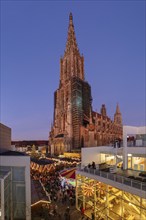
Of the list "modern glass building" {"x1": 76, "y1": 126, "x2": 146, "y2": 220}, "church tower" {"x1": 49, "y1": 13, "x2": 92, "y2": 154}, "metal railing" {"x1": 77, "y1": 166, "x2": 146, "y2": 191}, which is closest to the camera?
"metal railing" {"x1": 77, "y1": 166, "x2": 146, "y2": 191}

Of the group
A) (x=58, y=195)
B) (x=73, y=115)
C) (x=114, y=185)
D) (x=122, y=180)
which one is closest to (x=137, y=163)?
(x=114, y=185)

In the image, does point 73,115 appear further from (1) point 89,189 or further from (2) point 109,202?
(2) point 109,202

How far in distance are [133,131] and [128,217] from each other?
12.9 m

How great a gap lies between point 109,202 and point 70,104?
8838cm

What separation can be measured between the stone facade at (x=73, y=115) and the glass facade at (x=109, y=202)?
76.5m

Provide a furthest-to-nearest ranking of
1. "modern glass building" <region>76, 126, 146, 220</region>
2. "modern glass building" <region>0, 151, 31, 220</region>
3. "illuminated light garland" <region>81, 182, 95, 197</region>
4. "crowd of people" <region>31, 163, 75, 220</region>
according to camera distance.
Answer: "crowd of people" <region>31, 163, 75, 220</region>, "illuminated light garland" <region>81, 182, 95, 197</region>, "modern glass building" <region>0, 151, 31, 220</region>, "modern glass building" <region>76, 126, 146, 220</region>

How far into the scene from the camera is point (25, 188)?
75.9 feet

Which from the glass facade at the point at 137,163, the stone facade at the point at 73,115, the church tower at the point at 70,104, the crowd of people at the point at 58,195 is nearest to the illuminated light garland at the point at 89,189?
the crowd of people at the point at 58,195

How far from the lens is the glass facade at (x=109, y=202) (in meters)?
18.7

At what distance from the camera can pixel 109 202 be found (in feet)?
72.6

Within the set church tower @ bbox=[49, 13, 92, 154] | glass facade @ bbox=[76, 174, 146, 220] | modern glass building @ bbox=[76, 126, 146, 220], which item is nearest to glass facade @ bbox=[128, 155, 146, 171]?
modern glass building @ bbox=[76, 126, 146, 220]

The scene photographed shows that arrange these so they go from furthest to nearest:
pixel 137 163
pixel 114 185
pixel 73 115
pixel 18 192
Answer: pixel 73 115 < pixel 137 163 < pixel 18 192 < pixel 114 185

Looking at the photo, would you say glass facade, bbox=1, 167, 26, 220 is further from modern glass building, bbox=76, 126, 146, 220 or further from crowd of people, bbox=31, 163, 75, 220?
modern glass building, bbox=76, 126, 146, 220

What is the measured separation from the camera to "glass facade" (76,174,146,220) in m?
18.7
